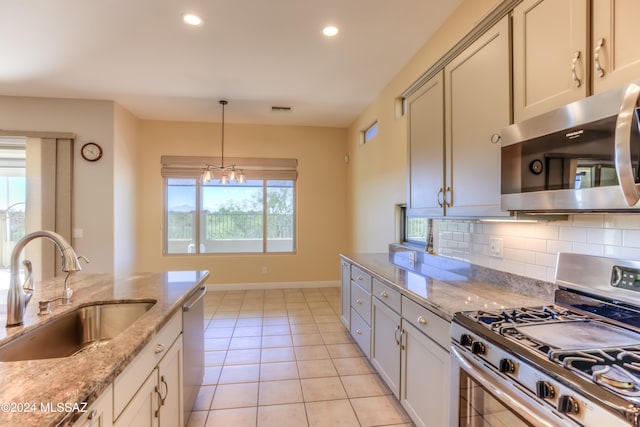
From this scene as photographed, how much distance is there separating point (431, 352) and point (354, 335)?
1540 mm

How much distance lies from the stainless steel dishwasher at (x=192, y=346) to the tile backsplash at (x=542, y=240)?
1.98m

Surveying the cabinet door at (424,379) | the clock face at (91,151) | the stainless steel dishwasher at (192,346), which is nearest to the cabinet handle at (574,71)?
the cabinet door at (424,379)

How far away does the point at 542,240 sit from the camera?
5.68 feet

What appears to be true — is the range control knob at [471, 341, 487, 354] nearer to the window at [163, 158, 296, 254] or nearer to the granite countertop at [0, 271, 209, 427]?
the granite countertop at [0, 271, 209, 427]

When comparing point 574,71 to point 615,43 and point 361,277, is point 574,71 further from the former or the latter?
point 361,277

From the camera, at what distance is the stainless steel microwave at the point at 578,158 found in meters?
0.97

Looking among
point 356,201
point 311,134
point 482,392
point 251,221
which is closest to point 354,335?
point 482,392

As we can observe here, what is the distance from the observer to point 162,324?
1457 mm

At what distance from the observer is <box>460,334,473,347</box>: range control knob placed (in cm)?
133

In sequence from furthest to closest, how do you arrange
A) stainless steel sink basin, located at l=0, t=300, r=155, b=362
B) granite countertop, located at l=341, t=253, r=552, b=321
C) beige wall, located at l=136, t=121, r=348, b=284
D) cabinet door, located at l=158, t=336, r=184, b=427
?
beige wall, located at l=136, t=121, r=348, b=284
granite countertop, located at l=341, t=253, r=552, b=321
cabinet door, located at l=158, t=336, r=184, b=427
stainless steel sink basin, located at l=0, t=300, r=155, b=362

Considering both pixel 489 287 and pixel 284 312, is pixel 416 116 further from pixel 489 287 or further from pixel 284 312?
pixel 284 312

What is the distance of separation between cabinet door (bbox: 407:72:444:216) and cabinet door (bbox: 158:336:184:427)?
1.85 metres

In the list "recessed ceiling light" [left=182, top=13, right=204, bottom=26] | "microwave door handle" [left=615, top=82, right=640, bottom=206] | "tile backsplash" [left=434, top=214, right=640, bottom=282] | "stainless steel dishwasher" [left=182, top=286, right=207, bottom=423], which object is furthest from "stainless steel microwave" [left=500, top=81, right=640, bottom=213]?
"recessed ceiling light" [left=182, top=13, right=204, bottom=26]

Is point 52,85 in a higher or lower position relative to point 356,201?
higher
